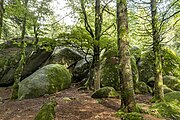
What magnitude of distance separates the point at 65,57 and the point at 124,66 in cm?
854

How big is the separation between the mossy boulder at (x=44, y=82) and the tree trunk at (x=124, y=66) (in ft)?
15.2

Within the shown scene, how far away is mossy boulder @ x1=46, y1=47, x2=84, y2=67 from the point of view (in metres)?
13.9

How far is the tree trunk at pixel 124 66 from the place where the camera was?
5852 mm

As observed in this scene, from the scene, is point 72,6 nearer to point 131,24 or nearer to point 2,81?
point 131,24

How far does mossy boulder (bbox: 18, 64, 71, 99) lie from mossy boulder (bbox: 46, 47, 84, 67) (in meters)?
2.85

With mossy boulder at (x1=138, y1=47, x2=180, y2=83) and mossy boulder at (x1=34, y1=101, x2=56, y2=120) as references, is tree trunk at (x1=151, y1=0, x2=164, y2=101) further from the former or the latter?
mossy boulder at (x1=34, y1=101, x2=56, y2=120)

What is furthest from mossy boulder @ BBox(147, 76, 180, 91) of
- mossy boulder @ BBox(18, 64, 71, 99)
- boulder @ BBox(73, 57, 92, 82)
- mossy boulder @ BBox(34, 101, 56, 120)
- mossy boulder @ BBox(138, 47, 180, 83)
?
mossy boulder @ BBox(34, 101, 56, 120)

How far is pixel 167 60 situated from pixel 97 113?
27.2ft

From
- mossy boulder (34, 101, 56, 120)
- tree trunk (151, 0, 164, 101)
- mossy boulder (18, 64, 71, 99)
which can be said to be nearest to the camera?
mossy boulder (34, 101, 56, 120)

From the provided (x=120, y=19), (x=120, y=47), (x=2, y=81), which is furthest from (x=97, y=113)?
(x=2, y=81)

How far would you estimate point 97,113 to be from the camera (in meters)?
5.88

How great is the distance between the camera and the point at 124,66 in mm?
5965

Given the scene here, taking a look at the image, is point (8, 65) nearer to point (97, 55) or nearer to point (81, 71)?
point (81, 71)

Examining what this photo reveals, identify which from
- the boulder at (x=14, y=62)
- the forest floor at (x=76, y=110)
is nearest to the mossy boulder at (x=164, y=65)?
the forest floor at (x=76, y=110)
